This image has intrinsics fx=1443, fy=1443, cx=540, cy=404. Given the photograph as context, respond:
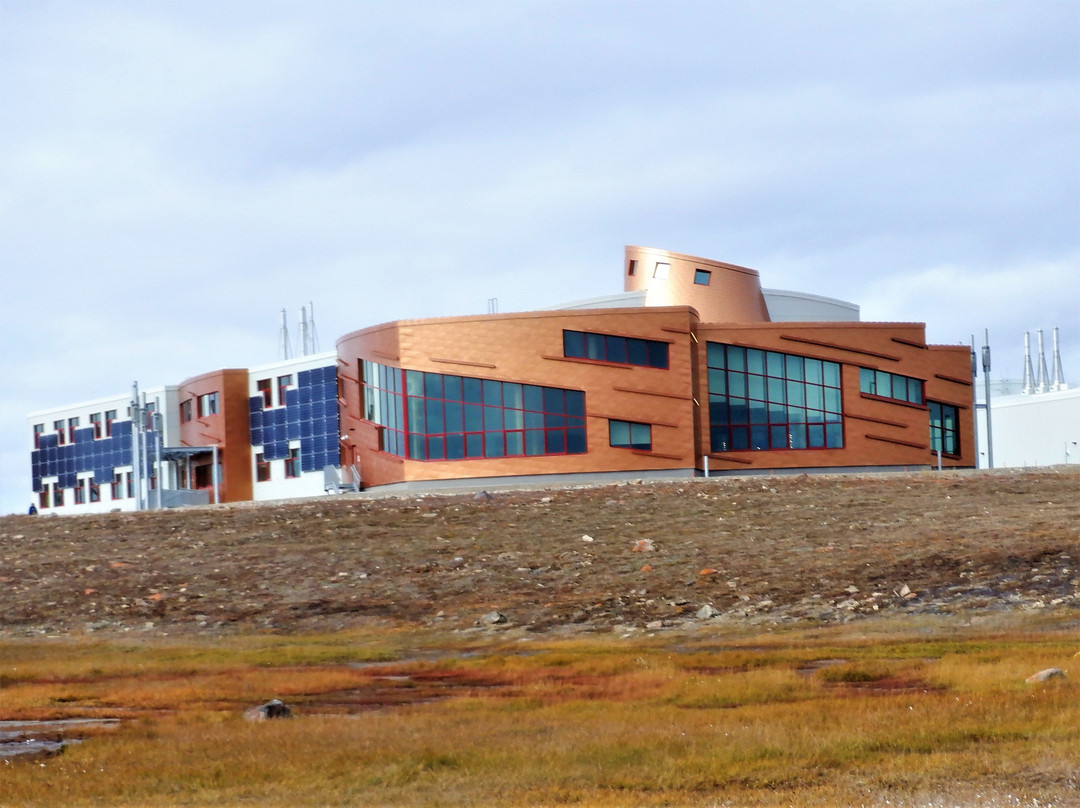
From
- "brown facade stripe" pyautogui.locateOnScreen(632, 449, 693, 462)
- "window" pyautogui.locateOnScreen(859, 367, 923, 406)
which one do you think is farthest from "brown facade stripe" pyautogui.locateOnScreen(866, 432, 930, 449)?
"brown facade stripe" pyautogui.locateOnScreen(632, 449, 693, 462)

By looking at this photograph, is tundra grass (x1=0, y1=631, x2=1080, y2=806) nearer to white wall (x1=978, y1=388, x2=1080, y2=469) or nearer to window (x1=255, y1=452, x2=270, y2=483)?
window (x1=255, y1=452, x2=270, y2=483)

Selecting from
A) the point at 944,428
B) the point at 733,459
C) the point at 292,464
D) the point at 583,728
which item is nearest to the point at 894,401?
the point at 944,428

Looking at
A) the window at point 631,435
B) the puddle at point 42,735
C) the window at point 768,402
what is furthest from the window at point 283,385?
the puddle at point 42,735

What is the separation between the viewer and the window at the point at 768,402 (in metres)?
63.2

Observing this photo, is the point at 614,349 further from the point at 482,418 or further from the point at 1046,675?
the point at 1046,675

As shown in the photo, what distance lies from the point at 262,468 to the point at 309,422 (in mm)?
6536

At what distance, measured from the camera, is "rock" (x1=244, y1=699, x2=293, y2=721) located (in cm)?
1811

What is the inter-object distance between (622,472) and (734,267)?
14.9 meters

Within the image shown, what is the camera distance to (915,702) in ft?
58.0

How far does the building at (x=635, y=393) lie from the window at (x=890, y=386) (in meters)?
0.08

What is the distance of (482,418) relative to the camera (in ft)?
198

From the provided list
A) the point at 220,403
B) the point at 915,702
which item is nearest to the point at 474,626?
the point at 915,702

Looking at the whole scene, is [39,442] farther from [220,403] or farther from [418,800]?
[418,800]

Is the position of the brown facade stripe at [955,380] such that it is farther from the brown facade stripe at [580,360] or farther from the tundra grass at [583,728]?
the tundra grass at [583,728]
